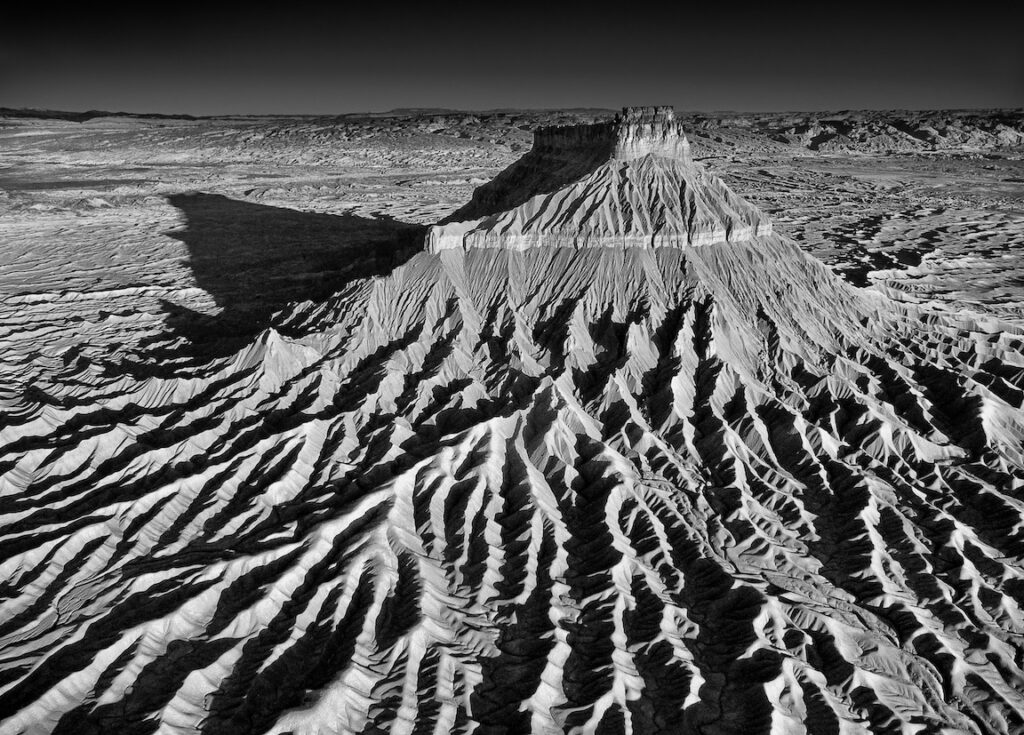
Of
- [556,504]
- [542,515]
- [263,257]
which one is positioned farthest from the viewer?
[263,257]

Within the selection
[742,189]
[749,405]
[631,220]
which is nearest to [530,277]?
[631,220]

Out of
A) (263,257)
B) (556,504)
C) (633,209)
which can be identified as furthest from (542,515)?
(263,257)

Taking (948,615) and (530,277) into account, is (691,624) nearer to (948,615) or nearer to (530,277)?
(948,615)

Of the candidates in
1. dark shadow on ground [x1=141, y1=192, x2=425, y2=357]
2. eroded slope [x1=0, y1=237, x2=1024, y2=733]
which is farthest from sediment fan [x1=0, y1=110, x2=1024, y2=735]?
dark shadow on ground [x1=141, y1=192, x2=425, y2=357]

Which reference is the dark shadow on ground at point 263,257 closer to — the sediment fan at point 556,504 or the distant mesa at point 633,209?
the distant mesa at point 633,209

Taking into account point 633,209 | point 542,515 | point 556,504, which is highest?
point 633,209

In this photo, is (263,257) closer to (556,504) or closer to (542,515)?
(556,504)
